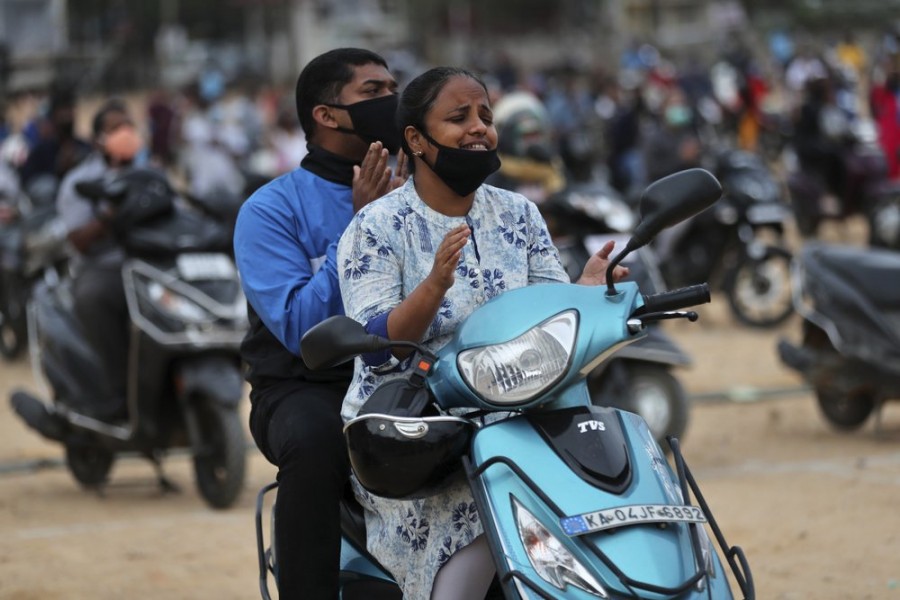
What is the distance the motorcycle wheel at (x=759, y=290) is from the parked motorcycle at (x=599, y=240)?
4.27 m

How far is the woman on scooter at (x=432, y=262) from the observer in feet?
11.3

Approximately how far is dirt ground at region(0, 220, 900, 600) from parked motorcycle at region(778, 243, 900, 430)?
0.90 ft

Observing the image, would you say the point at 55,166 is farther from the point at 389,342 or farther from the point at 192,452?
the point at 389,342

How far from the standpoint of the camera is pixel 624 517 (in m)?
3.08

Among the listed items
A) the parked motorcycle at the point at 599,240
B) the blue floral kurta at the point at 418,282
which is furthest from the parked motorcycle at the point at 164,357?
the blue floral kurta at the point at 418,282

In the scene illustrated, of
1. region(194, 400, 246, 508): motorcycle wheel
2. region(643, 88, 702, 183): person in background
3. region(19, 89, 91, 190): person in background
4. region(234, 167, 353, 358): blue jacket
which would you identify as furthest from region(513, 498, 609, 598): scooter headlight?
region(643, 88, 702, 183): person in background

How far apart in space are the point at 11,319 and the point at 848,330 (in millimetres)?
8213

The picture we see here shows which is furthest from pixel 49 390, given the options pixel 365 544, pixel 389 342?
pixel 389 342

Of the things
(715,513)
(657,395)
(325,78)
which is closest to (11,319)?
(657,395)

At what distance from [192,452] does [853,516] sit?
3118 mm

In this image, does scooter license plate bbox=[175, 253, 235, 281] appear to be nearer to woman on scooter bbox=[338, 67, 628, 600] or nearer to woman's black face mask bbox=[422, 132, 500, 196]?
woman on scooter bbox=[338, 67, 628, 600]

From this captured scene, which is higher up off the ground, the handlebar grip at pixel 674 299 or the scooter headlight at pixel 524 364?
the handlebar grip at pixel 674 299

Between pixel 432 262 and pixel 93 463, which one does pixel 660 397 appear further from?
pixel 432 262

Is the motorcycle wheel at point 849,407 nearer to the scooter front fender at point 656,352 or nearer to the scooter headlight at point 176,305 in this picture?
the scooter front fender at point 656,352
